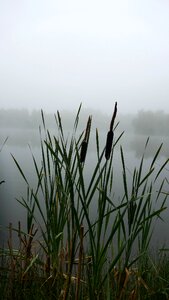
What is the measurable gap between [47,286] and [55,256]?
30cm

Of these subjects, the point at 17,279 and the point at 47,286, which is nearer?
the point at 47,286

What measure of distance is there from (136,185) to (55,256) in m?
0.40

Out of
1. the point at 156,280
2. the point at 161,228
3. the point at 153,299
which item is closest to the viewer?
the point at 153,299

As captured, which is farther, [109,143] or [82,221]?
[82,221]

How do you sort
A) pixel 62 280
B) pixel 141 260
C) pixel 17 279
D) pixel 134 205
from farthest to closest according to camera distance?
1. pixel 17 279
2. pixel 62 280
3. pixel 141 260
4. pixel 134 205

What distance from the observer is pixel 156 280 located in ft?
5.93

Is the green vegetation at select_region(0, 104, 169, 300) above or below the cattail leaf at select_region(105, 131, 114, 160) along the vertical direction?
below

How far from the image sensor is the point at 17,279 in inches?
61.0

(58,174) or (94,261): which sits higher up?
(58,174)

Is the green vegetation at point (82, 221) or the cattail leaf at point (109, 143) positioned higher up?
the cattail leaf at point (109, 143)

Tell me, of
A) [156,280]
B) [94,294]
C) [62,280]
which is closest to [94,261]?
[94,294]

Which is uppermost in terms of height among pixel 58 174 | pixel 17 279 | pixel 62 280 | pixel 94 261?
pixel 58 174

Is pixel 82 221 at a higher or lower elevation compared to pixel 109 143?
lower

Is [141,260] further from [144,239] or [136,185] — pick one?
[136,185]
